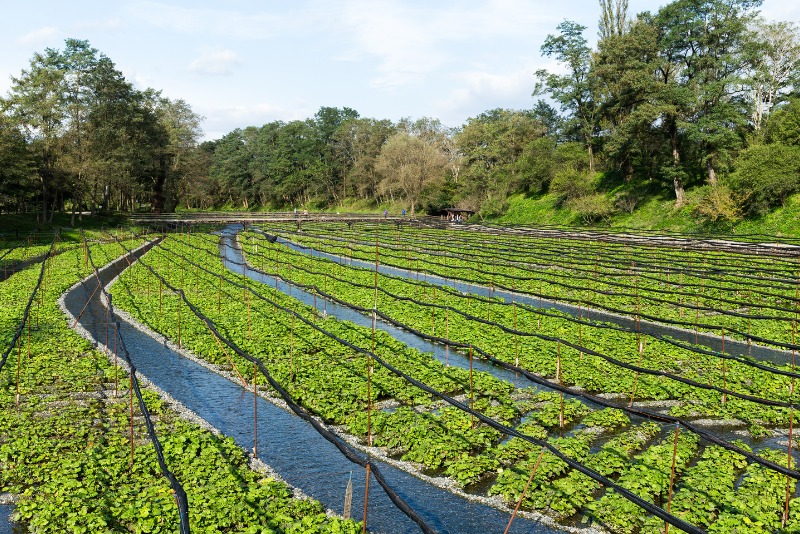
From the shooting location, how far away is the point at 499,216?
7756 centimetres

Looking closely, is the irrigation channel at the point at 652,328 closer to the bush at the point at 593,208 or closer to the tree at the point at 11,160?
the bush at the point at 593,208

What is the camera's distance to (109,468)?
1159 centimetres

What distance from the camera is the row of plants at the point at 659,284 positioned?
23.2 meters

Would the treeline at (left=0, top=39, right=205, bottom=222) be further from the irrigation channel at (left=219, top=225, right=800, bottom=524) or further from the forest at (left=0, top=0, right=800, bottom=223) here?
the irrigation channel at (left=219, top=225, right=800, bottom=524)

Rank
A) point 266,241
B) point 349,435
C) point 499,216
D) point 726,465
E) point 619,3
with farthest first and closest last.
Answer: point 499,216 → point 619,3 → point 266,241 → point 349,435 → point 726,465

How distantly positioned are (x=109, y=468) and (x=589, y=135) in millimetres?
68626

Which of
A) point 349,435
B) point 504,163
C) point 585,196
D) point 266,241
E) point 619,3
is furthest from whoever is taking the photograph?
point 504,163

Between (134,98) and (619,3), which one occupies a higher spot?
(619,3)

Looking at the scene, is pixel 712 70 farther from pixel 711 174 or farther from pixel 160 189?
pixel 160 189

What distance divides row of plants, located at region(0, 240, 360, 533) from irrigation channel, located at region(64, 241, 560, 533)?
2.86ft

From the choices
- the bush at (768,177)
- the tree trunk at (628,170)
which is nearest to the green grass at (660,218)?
the bush at (768,177)

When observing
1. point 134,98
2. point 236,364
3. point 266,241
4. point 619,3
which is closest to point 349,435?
point 236,364

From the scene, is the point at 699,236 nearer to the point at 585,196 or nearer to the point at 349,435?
the point at 585,196

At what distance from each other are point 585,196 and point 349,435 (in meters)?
57.7
